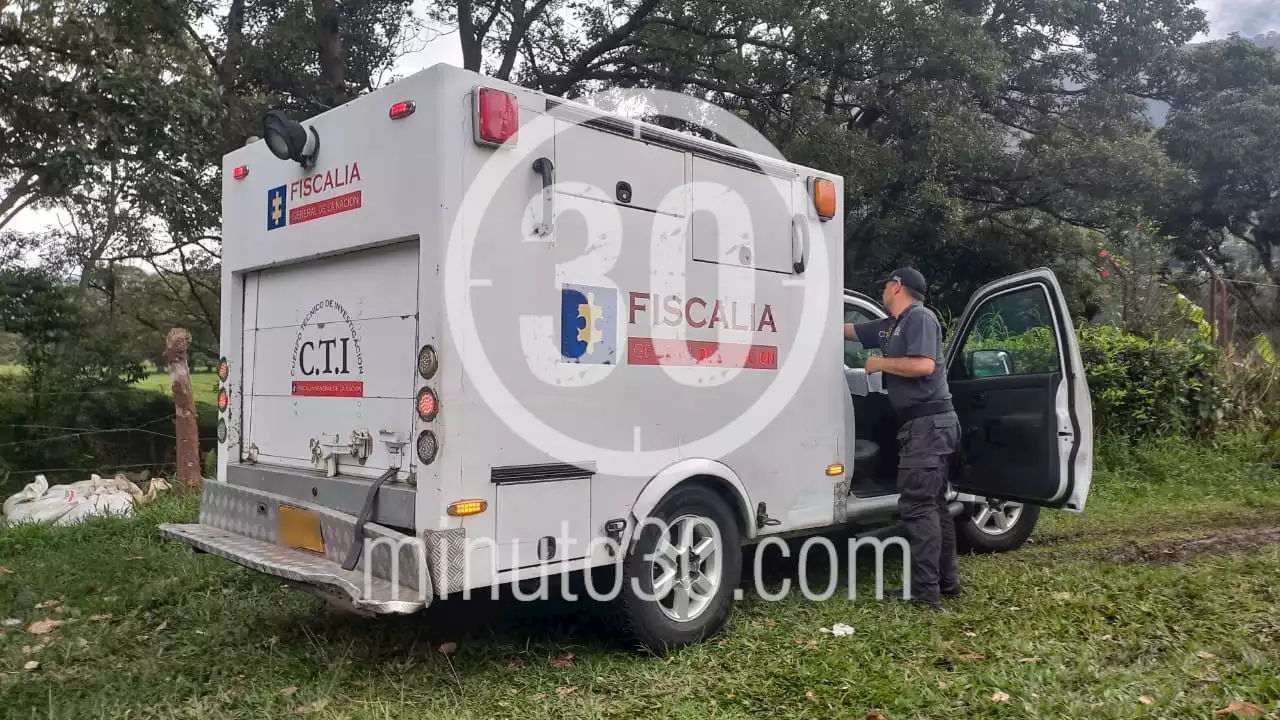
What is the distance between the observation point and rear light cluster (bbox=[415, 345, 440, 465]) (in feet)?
11.5

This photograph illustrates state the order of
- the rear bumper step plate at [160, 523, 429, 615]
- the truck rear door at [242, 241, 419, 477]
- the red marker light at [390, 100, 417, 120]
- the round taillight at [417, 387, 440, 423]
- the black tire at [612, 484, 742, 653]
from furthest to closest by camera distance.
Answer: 1. the black tire at [612, 484, 742, 653]
2. the truck rear door at [242, 241, 419, 477]
3. the red marker light at [390, 100, 417, 120]
4. the round taillight at [417, 387, 440, 423]
5. the rear bumper step plate at [160, 523, 429, 615]

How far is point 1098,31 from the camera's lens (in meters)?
17.0

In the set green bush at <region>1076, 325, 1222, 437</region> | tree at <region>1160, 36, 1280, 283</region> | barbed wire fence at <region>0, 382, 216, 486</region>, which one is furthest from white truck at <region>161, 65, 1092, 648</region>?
tree at <region>1160, 36, 1280, 283</region>

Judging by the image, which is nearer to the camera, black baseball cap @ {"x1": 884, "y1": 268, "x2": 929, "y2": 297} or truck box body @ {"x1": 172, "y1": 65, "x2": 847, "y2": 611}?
truck box body @ {"x1": 172, "y1": 65, "x2": 847, "y2": 611}

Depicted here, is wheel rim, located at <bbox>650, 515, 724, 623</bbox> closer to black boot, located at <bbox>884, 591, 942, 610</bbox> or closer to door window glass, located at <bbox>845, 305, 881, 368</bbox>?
black boot, located at <bbox>884, 591, 942, 610</bbox>

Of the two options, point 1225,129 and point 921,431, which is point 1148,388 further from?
point 1225,129

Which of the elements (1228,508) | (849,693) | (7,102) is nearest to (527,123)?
(849,693)

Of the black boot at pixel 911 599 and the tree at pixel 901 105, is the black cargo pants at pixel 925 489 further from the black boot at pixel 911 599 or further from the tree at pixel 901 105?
the tree at pixel 901 105

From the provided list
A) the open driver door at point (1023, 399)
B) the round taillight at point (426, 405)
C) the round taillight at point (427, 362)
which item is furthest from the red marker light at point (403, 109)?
the open driver door at point (1023, 399)

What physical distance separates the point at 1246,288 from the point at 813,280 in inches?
678

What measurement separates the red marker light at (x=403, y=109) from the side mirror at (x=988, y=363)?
3667mm

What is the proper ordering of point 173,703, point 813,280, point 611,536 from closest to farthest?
point 173,703
point 611,536
point 813,280

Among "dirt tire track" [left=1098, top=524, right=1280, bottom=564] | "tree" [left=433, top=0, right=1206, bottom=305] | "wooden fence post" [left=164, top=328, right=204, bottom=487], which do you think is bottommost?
"dirt tire track" [left=1098, top=524, right=1280, bottom=564]

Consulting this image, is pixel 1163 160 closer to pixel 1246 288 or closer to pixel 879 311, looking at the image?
pixel 1246 288
